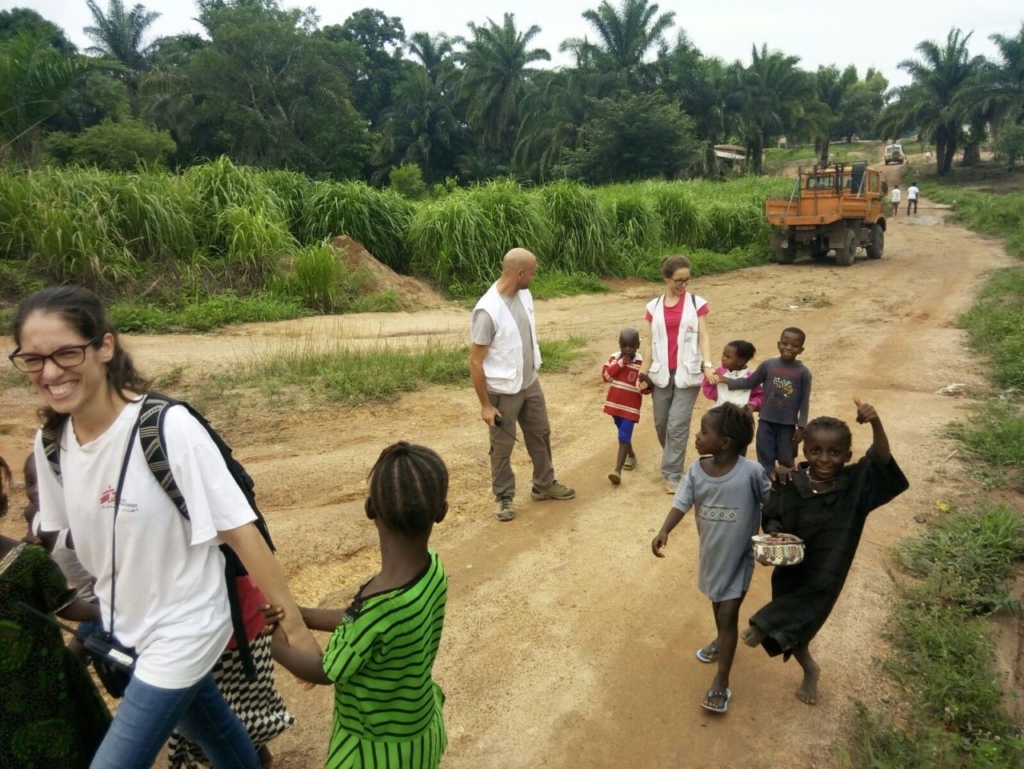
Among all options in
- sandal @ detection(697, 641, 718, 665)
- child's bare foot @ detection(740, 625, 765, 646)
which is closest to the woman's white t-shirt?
child's bare foot @ detection(740, 625, 765, 646)

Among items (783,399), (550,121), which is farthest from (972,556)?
(550,121)

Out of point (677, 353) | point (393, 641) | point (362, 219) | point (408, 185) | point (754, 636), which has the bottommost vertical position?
point (754, 636)

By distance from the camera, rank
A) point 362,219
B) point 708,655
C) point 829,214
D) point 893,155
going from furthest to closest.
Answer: point 893,155, point 829,214, point 362,219, point 708,655

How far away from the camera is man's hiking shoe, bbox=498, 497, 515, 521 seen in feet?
15.2

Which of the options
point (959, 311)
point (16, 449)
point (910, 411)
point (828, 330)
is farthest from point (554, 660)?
point (959, 311)

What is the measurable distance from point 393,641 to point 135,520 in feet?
2.11

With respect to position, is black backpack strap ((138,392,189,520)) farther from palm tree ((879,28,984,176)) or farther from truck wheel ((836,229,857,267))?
palm tree ((879,28,984,176))

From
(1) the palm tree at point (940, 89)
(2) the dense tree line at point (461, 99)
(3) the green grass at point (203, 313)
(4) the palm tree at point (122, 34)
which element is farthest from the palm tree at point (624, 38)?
(3) the green grass at point (203, 313)

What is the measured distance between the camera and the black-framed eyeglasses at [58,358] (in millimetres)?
1664

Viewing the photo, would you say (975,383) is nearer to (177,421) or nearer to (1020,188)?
(177,421)

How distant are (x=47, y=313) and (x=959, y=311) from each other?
12807mm

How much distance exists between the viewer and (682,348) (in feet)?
15.5

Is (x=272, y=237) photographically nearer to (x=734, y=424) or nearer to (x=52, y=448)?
(x=734, y=424)

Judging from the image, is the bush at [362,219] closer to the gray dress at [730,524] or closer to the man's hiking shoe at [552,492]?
the man's hiking shoe at [552,492]
